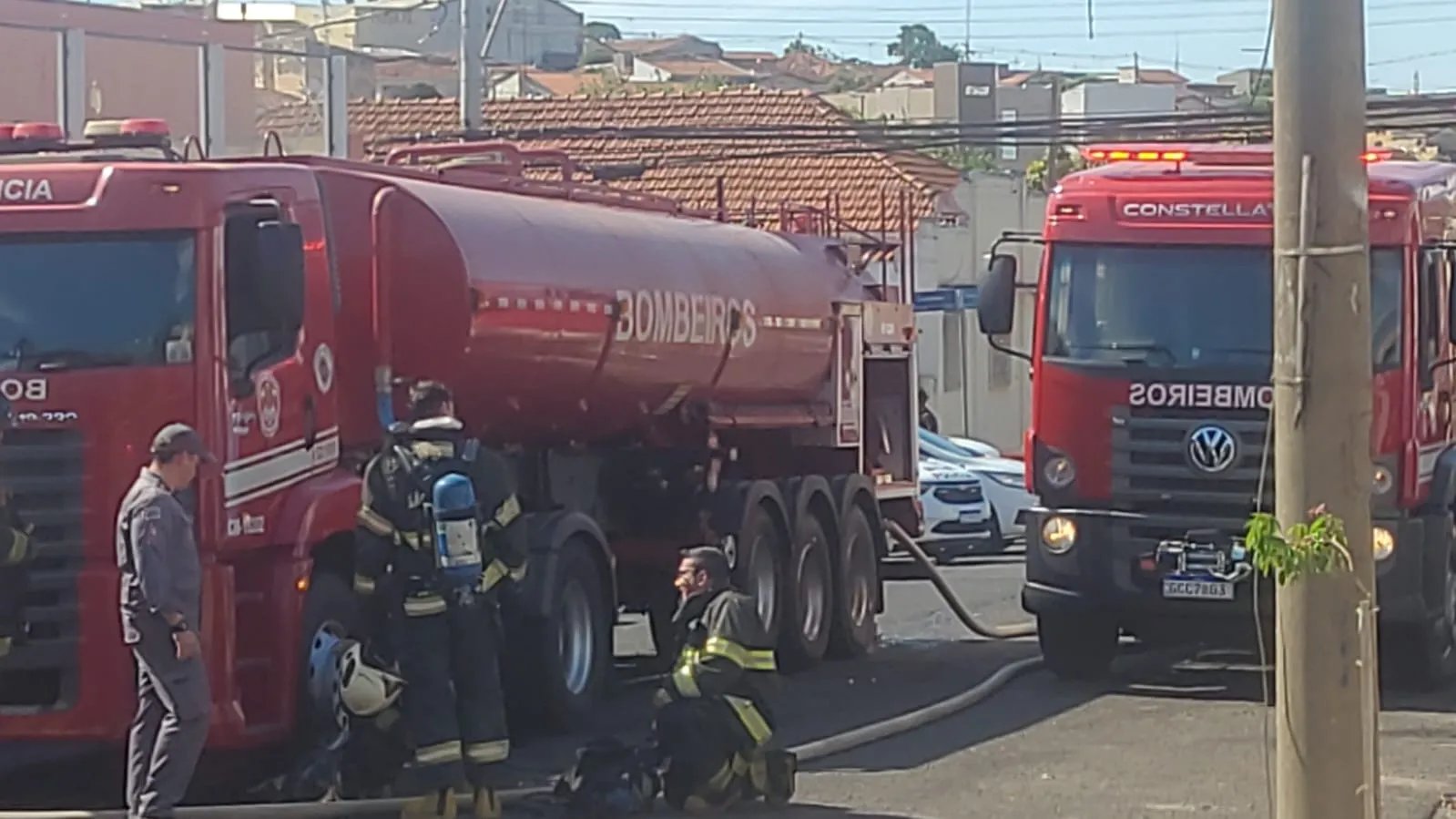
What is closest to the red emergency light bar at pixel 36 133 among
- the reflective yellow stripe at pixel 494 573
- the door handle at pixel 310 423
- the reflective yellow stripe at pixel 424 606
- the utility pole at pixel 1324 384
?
the door handle at pixel 310 423

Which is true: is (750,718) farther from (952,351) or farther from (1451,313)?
(952,351)

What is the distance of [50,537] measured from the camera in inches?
403

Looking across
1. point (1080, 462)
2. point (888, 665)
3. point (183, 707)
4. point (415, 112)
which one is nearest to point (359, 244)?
point (183, 707)

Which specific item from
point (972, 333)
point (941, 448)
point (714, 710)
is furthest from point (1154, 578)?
point (972, 333)

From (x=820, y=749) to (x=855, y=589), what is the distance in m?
5.67

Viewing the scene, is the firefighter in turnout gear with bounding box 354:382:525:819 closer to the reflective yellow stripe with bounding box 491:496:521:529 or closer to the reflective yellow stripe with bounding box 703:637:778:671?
the reflective yellow stripe with bounding box 491:496:521:529

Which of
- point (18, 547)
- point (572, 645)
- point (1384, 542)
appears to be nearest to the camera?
point (18, 547)

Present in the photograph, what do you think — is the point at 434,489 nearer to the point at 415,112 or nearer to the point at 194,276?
the point at 194,276

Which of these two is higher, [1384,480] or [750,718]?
[1384,480]

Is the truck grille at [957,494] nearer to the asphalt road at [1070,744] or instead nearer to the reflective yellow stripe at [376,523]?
the asphalt road at [1070,744]

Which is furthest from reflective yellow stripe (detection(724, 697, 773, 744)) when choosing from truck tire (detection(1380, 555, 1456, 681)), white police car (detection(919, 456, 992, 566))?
white police car (detection(919, 456, 992, 566))

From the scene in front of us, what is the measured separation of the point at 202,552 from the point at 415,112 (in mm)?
33230

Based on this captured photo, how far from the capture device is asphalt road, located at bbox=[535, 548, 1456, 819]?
418 inches

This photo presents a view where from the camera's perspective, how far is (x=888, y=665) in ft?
54.2
